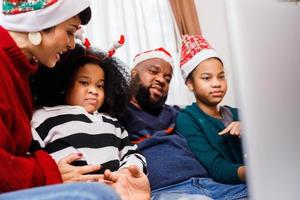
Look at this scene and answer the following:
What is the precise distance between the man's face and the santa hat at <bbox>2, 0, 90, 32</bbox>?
Result: 0.52 metres

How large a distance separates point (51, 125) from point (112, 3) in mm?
1346

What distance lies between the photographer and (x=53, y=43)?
3.28 feet

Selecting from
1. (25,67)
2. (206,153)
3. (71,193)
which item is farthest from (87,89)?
(71,193)

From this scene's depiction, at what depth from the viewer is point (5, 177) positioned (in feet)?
2.41

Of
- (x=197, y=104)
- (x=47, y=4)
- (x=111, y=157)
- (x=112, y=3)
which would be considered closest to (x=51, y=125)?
(x=111, y=157)

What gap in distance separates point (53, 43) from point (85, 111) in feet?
0.83

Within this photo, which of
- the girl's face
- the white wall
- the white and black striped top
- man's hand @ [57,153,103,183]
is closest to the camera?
man's hand @ [57,153,103,183]

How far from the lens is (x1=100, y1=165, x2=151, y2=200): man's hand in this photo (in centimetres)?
100

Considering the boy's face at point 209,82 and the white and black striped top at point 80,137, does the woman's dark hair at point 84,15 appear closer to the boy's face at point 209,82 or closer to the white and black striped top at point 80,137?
the white and black striped top at point 80,137

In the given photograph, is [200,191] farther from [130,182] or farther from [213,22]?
[213,22]

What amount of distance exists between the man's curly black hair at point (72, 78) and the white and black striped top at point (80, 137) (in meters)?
0.07

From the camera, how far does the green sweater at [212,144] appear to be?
4.14 feet

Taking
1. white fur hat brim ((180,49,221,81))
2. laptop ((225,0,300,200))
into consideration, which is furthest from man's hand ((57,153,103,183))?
white fur hat brim ((180,49,221,81))

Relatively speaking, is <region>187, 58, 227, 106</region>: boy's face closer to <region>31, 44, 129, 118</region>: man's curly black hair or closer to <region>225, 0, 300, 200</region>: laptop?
<region>31, 44, 129, 118</region>: man's curly black hair
